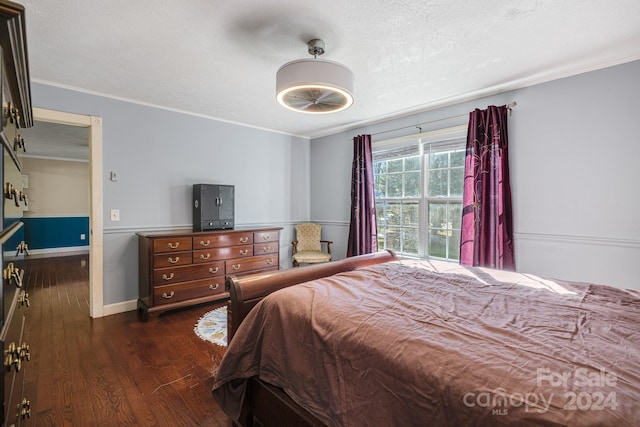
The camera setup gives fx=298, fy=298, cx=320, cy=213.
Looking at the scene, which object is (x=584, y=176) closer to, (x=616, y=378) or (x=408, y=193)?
(x=408, y=193)

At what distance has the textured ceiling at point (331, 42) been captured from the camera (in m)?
1.80

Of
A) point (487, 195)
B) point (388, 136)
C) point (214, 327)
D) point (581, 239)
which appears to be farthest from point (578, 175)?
point (214, 327)

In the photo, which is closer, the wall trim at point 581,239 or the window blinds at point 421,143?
the wall trim at point 581,239

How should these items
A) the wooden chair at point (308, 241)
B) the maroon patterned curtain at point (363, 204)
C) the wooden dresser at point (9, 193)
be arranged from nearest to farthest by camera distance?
the wooden dresser at point (9, 193)
the maroon patterned curtain at point (363, 204)
the wooden chair at point (308, 241)

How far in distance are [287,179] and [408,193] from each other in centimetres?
197

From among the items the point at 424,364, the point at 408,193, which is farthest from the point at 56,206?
the point at 424,364

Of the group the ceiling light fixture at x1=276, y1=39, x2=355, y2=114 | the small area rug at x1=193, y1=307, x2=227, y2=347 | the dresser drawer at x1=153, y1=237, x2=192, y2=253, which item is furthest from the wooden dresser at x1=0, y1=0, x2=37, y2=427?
the dresser drawer at x1=153, y1=237, x2=192, y2=253

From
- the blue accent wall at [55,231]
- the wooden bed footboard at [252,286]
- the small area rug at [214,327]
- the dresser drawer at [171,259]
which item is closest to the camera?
the wooden bed footboard at [252,286]

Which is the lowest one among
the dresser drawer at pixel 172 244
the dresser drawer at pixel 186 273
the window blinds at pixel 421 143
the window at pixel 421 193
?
the dresser drawer at pixel 186 273

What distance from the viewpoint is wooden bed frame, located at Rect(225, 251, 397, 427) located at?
4.23ft

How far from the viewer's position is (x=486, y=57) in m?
2.36

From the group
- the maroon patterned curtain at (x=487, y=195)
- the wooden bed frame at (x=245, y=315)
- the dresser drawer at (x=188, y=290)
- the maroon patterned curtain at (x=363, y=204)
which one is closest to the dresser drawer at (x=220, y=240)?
the dresser drawer at (x=188, y=290)

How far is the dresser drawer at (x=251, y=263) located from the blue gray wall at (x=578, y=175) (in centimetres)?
283

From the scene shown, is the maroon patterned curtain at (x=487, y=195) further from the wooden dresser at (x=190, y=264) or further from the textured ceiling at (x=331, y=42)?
the wooden dresser at (x=190, y=264)
